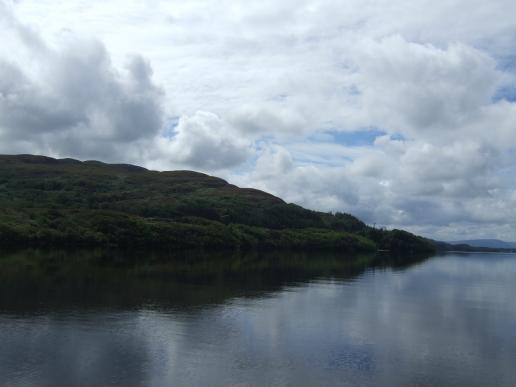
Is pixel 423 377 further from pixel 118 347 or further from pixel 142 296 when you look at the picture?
pixel 142 296

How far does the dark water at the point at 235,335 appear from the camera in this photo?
23.8 metres

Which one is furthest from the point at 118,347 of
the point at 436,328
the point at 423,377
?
the point at 436,328

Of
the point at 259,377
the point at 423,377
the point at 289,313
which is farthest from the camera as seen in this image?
the point at 289,313

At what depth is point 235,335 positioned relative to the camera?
32.2 meters

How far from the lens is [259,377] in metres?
23.6

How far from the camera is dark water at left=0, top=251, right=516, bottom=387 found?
935 inches

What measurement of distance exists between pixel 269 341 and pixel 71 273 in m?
35.8

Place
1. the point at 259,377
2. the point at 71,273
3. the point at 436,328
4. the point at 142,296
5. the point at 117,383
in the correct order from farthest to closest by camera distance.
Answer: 1. the point at 71,273
2. the point at 142,296
3. the point at 436,328
4. the point at 259,377
5. the point at 117,383

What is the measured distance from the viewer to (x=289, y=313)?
4203 centimetres

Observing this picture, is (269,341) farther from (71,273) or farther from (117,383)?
(71,273)

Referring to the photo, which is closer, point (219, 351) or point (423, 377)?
point (423, 377)

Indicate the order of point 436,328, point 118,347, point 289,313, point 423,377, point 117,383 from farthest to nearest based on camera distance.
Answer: point 289,313
point 436,328
point 118,347
point 423,377
point 117,383

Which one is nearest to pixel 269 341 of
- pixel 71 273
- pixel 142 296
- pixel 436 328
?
pixel 436 328

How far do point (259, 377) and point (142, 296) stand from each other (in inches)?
937
